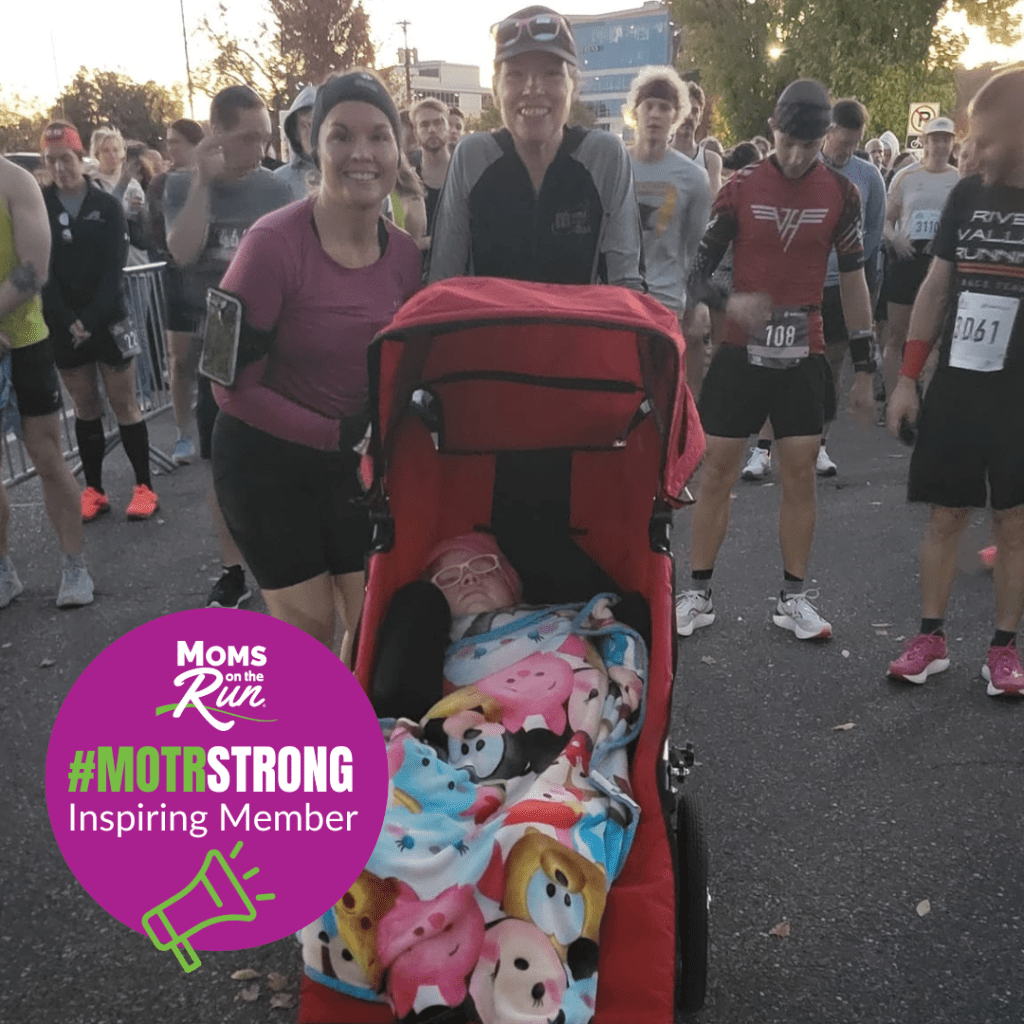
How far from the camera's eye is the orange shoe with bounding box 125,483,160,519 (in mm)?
6223

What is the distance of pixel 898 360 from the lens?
25.7 ft

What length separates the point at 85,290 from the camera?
5.93 meters

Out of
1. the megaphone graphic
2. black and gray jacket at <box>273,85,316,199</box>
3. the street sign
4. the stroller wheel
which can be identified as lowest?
the stroller wheel

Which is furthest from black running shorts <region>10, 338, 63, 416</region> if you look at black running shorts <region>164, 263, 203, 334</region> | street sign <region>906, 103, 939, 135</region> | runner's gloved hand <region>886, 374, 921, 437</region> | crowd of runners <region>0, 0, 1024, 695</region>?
street sign <region>906, 103, 939, 135</region>

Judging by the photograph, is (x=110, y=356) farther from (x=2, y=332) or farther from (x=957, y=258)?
(x=957, y=258)

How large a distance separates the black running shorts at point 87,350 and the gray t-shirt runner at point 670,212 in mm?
3113

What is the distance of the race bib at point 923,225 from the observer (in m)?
7.54

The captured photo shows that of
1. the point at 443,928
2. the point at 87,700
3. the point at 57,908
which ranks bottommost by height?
the point at 57,908

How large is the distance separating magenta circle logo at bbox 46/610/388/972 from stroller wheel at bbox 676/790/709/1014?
80 centimetres

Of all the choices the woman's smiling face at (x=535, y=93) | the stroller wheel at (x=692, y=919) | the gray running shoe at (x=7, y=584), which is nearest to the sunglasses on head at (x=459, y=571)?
the stroller wheel at (x=692, y=919)

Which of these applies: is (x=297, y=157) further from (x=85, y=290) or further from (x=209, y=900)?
(x=209, y=900)

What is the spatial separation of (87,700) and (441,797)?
725 mm

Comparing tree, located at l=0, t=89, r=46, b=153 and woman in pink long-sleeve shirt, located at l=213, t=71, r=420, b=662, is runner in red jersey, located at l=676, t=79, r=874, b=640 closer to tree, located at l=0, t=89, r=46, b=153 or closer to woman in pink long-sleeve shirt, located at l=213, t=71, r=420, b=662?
woman in pink long-sleeve shirt, located at l=213, t=71, r=420, b=662

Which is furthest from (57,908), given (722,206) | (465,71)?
(465,71)
